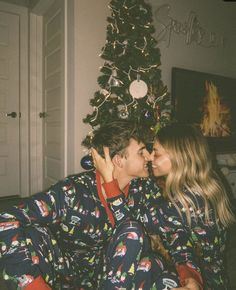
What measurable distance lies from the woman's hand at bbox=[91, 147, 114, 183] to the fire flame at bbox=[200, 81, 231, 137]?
294 centimetres

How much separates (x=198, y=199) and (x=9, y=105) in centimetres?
327

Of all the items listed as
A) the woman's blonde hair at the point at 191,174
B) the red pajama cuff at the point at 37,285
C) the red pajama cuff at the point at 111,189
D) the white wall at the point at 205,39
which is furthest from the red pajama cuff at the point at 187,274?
the white wall at the point at 205,39

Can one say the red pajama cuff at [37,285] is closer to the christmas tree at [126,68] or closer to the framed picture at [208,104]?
the christmas tree at [126,68]

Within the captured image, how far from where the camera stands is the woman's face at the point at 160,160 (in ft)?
5.60

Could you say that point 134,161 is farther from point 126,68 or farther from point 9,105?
point 9,105

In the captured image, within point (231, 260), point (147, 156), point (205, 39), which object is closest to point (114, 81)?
point (147, 156)

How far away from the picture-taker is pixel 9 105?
3979 millimetres

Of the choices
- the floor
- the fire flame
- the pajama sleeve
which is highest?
the fire flame

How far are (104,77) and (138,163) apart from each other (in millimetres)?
1460

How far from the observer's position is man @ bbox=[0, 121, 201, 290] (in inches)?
42.3

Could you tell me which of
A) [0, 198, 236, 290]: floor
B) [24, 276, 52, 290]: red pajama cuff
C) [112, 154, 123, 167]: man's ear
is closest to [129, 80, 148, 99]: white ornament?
A: [112, 154, 123, 167]: man's ear

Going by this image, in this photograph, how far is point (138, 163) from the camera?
1646 mm

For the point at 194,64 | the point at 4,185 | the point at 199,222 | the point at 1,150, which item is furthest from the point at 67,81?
the point at 199,222

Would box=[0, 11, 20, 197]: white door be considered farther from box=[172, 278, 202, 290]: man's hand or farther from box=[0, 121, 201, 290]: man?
box=[172, 278, 202, 290]: man's hand
